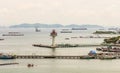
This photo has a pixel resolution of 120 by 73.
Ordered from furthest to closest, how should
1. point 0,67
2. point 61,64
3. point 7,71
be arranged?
point 61,64, point 0,67, point 7,71

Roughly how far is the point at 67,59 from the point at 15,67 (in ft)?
41.5

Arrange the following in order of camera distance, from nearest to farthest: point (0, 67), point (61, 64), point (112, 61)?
point (0, 67) → point (61, 64) → point (112, 61)

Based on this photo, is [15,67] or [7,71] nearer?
[7,71]

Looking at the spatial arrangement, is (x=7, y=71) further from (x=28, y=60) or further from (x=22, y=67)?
(x=28, y=60)

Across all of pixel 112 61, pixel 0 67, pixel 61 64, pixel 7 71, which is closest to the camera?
pixel 7 71

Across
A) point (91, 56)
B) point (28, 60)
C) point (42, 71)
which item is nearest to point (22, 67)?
point (42, 71)

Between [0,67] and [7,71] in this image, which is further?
[0,67]

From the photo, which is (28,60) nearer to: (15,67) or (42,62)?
(42,62)

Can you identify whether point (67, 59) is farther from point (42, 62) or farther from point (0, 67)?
point (0, 67)

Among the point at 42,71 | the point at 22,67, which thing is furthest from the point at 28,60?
the point at 42,71

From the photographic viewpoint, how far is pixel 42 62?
177 feet

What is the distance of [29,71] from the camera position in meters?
44.8

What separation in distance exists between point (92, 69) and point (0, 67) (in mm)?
11746

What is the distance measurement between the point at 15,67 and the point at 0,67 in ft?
6.28
